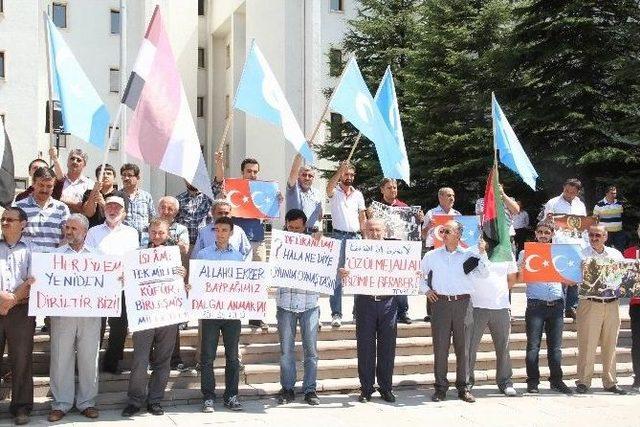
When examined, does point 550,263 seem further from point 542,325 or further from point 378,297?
point 378,297

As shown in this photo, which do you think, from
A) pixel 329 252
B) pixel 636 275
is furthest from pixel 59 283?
pixel 636 275

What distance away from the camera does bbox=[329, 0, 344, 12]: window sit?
114ft

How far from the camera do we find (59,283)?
698 centimetres

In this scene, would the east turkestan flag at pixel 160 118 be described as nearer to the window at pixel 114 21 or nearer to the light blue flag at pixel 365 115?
the light blue flag at pixel 365 115

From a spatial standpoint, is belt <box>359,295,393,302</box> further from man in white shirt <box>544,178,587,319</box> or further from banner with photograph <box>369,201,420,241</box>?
man in white shirt <box>544,178,587,319</box>

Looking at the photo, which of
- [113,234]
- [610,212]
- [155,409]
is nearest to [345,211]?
[113,234]

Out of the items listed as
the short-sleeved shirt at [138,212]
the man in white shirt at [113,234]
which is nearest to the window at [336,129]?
the short-sleeved shirt at [138,212]

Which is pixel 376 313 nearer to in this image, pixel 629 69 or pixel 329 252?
pixel 329 252

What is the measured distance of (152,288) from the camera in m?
7.29

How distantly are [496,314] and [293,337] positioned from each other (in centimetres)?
248

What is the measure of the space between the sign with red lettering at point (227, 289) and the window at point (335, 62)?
22.9 m

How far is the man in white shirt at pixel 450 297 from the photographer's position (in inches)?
324

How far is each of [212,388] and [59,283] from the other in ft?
6.28

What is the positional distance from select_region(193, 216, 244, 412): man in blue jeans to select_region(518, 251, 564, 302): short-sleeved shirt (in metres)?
3.62
